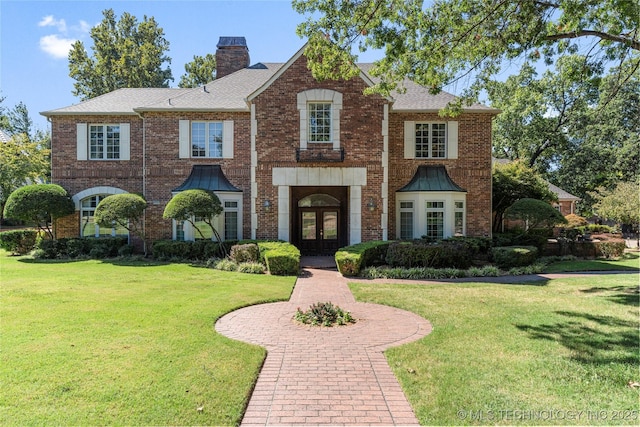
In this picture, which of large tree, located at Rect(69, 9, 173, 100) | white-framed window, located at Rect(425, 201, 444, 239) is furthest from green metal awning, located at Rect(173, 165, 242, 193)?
large tree, located at Rect(69, 9, 173, 100)

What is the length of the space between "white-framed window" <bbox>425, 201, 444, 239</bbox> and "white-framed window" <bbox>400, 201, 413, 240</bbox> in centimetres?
72

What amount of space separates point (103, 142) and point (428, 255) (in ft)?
49.5

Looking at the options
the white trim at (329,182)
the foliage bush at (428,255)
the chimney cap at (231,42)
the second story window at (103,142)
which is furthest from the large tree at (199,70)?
the foliage bush at (428,255)

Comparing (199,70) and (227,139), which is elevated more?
(199,70)

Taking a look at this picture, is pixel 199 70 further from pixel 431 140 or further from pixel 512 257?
pixel 512 257

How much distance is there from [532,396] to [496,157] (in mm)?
37225

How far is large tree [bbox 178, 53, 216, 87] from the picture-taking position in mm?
36875

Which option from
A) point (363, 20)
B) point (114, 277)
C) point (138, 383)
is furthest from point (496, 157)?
point (138, 383)

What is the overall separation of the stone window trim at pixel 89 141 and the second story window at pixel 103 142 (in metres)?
0.12

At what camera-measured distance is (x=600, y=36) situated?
8.18 metres

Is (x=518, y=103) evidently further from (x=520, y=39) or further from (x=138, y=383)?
(x=138, y=383)

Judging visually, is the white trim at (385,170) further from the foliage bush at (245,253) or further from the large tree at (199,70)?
the large tree at (199,70)

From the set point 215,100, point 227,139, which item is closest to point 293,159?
point 227,139

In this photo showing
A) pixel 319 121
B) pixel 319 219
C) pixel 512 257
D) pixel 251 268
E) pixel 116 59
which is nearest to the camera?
pixel 251 268
